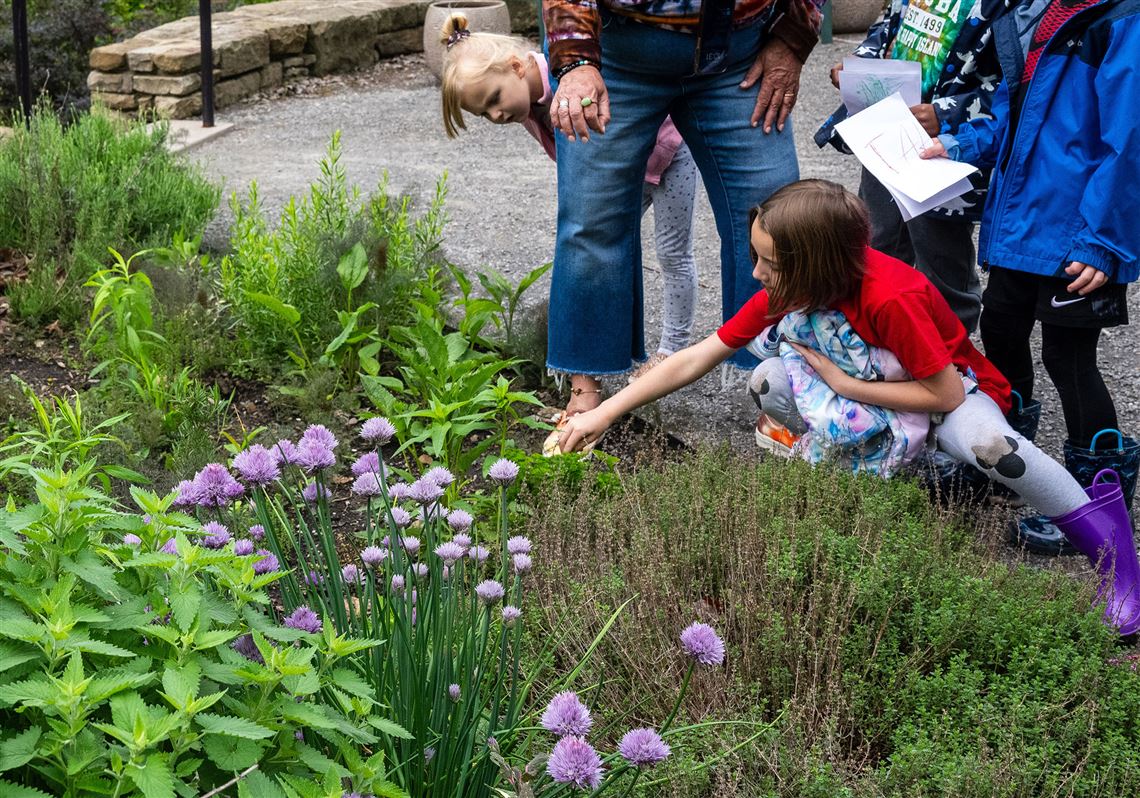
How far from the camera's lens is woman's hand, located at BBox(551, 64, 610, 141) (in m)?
3.16

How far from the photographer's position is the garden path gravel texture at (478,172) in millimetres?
4102

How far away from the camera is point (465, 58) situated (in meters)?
3.43

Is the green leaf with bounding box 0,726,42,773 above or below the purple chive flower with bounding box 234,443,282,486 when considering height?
below

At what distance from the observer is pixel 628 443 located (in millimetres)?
3678

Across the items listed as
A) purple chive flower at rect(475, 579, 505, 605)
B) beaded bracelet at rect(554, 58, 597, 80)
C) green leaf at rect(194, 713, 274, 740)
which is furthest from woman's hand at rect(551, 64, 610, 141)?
green leaf at rect(194, 713, 274, 740)

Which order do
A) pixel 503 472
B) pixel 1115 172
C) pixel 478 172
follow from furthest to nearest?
pixel 478 172 < pixel 1115 172 < pixel 503 472

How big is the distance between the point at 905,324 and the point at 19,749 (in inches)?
89.3

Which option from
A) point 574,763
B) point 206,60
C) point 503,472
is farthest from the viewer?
point 206,60

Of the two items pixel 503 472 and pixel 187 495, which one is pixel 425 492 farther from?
pixel 187 495

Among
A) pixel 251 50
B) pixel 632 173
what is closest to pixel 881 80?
pixel 632 173

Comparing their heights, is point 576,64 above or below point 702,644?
above

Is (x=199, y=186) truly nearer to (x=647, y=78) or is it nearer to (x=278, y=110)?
(x=647, y=78)

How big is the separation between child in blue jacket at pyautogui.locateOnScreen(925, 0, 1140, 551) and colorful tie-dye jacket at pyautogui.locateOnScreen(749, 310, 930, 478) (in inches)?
15.1

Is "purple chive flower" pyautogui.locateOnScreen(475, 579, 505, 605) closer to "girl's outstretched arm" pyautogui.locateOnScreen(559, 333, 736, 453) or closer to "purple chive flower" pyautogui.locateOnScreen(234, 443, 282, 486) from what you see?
"purple chive flower" pyautogui.locateOnScreen(234, 443, 282, 486)
